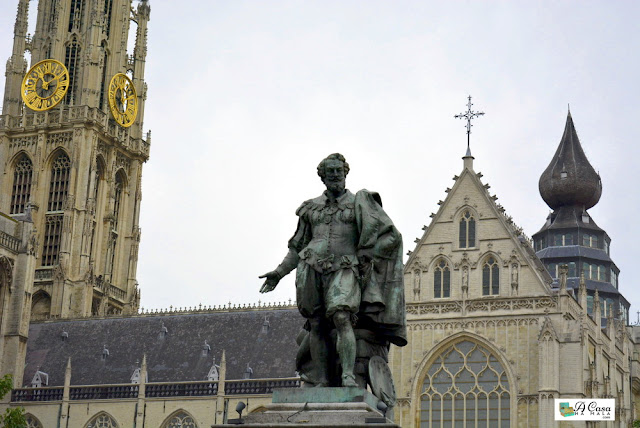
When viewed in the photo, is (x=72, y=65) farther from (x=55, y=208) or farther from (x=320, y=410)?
(x=320, y=410)

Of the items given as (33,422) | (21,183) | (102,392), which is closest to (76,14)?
(21,183)

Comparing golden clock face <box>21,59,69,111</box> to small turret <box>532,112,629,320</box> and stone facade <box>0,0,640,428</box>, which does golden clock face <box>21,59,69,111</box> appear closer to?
stone facade <box>0,0,640,428</box>

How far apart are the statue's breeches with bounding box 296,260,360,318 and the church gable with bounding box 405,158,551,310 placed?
3558 centimetres

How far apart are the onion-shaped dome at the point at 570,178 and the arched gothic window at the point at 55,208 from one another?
2994cm

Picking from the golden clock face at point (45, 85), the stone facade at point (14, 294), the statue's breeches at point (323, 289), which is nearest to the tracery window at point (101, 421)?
the stone facade at point (14, 294)

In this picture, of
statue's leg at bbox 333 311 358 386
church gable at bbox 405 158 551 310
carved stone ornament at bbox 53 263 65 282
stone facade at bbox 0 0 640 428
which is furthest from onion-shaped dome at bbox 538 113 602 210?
statue's leg at bbox 333 311 358 386

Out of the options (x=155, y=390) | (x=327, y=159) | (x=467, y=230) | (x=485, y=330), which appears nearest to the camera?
(x=327, y=159)

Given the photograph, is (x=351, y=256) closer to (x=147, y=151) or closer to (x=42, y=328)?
(x=42, y=328)

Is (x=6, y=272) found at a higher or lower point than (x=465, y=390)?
higher

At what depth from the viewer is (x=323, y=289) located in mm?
11617

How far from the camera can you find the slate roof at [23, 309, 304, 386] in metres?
58.3

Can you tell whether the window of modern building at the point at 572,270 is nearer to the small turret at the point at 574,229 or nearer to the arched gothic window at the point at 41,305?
the small turret at the point at 574,229

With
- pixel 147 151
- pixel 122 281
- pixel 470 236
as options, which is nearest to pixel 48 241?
pixel 122 281

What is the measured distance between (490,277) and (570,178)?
22.3m
